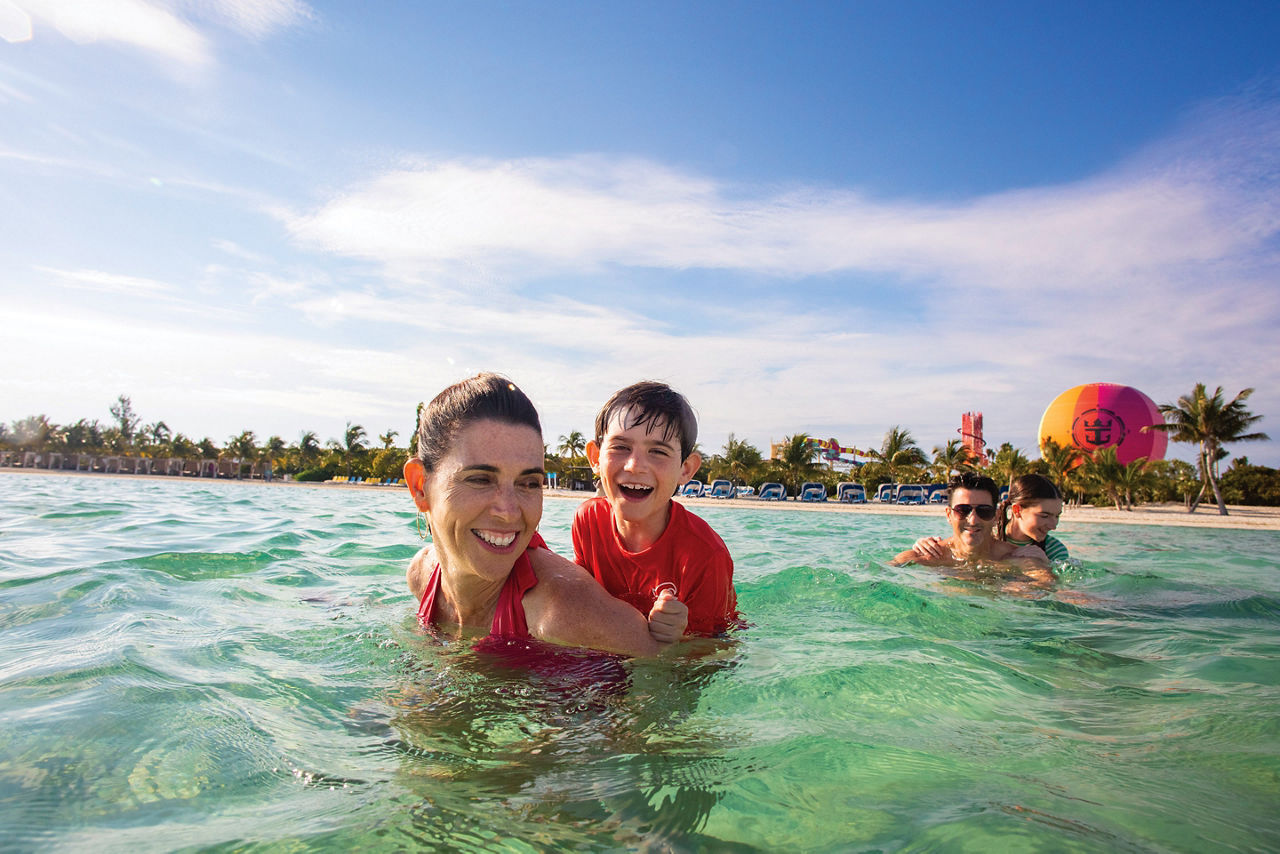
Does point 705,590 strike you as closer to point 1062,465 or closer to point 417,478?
point 417,478

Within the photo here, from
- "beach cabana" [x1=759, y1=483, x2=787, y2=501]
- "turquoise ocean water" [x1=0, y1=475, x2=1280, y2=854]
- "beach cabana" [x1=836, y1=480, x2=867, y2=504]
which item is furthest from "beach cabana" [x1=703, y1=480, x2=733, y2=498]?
"turquoise ocean water" [x1=0, y1=475, x2=1280, y2=854]

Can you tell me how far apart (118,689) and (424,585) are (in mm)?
1430

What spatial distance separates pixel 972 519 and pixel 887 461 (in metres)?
41.5

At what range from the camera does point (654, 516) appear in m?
3.83

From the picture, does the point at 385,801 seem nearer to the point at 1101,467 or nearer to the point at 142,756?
the point at 142,756

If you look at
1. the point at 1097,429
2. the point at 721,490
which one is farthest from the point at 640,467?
the point at 1097,429

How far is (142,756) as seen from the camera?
222 centimetres

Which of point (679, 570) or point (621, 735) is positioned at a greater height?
point (679, 570)

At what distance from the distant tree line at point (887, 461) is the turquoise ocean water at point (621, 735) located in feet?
27.9

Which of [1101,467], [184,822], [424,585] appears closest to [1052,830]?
[184,822]

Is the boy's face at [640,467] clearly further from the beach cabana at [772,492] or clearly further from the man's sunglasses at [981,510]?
the beach cabana at [772,492]

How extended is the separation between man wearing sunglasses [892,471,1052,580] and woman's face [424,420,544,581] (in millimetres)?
5138

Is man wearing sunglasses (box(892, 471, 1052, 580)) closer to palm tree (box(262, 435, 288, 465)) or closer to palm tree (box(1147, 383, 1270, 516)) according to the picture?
palm tree (box(1147, 383, 1270, 516))

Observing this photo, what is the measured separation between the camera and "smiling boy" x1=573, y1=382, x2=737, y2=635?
3719 mm
